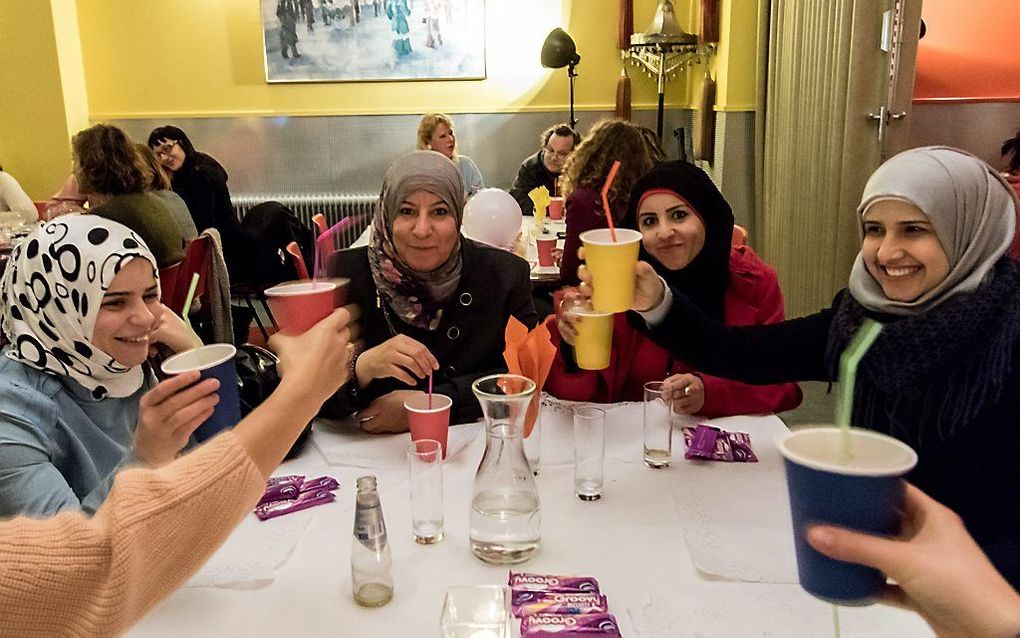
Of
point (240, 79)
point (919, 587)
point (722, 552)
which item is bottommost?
point (722, 552)

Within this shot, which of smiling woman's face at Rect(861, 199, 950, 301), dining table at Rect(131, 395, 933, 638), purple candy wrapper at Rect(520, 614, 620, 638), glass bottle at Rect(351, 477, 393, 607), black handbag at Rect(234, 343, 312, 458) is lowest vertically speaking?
dining table at Rect(131, 395, 933, 638)

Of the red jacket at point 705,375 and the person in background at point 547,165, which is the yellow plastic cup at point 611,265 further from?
the person in background at point 547,165

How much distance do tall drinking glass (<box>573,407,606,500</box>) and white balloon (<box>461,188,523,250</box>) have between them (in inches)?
96.0

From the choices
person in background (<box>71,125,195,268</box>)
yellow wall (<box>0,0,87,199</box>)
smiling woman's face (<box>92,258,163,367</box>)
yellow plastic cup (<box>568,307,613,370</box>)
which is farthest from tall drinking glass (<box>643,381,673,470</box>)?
yellow wall (<box>0,0,87,199</box>)

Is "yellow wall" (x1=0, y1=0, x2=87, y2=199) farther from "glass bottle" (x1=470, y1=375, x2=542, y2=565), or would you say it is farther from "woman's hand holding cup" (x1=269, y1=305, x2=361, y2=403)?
"glass bottle" (x1=470, y1=375, x2=542, y2=565)

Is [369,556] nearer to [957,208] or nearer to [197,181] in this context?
[957,208]

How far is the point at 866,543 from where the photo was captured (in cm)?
80

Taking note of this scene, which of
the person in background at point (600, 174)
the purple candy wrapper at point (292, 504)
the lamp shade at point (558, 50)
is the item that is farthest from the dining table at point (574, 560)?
the lamp shade at point (558, 50)

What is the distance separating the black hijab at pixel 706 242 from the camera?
2.31 m

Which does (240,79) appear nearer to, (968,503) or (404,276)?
(404,276)

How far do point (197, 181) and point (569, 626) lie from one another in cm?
485

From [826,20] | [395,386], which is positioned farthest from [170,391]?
[826,20]

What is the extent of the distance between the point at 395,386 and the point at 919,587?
1.46 metres

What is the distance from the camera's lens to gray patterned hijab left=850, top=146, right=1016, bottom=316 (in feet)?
4.83
